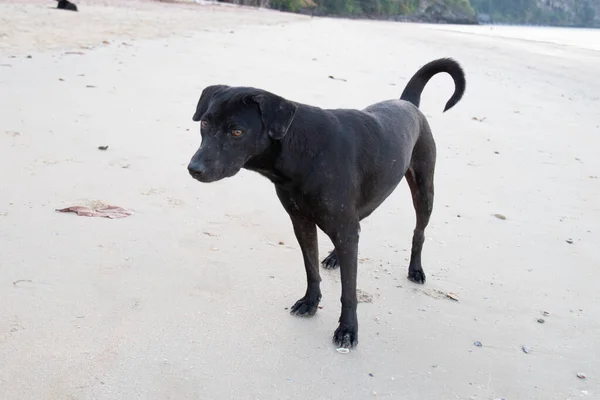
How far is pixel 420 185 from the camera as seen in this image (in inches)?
164

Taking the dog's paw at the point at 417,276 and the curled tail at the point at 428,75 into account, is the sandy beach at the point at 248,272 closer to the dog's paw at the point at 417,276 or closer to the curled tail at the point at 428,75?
the dog's paw at the point at 417,276

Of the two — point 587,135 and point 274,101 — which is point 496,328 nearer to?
point 274,101

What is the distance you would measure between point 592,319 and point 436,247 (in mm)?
1197

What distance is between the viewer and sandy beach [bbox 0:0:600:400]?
2.88 meters

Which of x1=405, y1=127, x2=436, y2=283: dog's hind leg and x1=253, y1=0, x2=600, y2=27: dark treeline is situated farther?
x1=253, y1=0, x2=600, y2=27: dark treeline

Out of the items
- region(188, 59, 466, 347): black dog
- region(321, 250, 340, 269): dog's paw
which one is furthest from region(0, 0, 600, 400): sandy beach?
region(188, 59, 466, 347): black dog

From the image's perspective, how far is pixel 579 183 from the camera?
606cm

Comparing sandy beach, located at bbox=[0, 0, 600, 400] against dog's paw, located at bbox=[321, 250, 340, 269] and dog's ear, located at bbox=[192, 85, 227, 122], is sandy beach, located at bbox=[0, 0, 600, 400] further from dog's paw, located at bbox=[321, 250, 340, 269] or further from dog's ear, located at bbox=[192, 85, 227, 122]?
dog's ear, located at bbox=[192, 85, 227, 122]

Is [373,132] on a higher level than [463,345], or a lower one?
higher

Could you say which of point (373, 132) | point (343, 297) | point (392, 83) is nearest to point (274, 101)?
point (373, 132)

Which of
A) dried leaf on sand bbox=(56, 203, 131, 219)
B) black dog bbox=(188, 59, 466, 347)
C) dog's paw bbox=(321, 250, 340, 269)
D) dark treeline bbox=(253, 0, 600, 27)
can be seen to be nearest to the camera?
black dog bbox=(188, 59, 466, 347)

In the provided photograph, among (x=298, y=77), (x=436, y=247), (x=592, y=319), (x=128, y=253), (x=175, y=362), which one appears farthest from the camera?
(x=298, y=77)

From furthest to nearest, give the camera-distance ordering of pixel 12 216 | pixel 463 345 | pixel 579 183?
pixel 579 183
pixel 12 216
pixel 463 345

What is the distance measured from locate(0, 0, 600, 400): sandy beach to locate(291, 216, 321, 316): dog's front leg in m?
0.08
